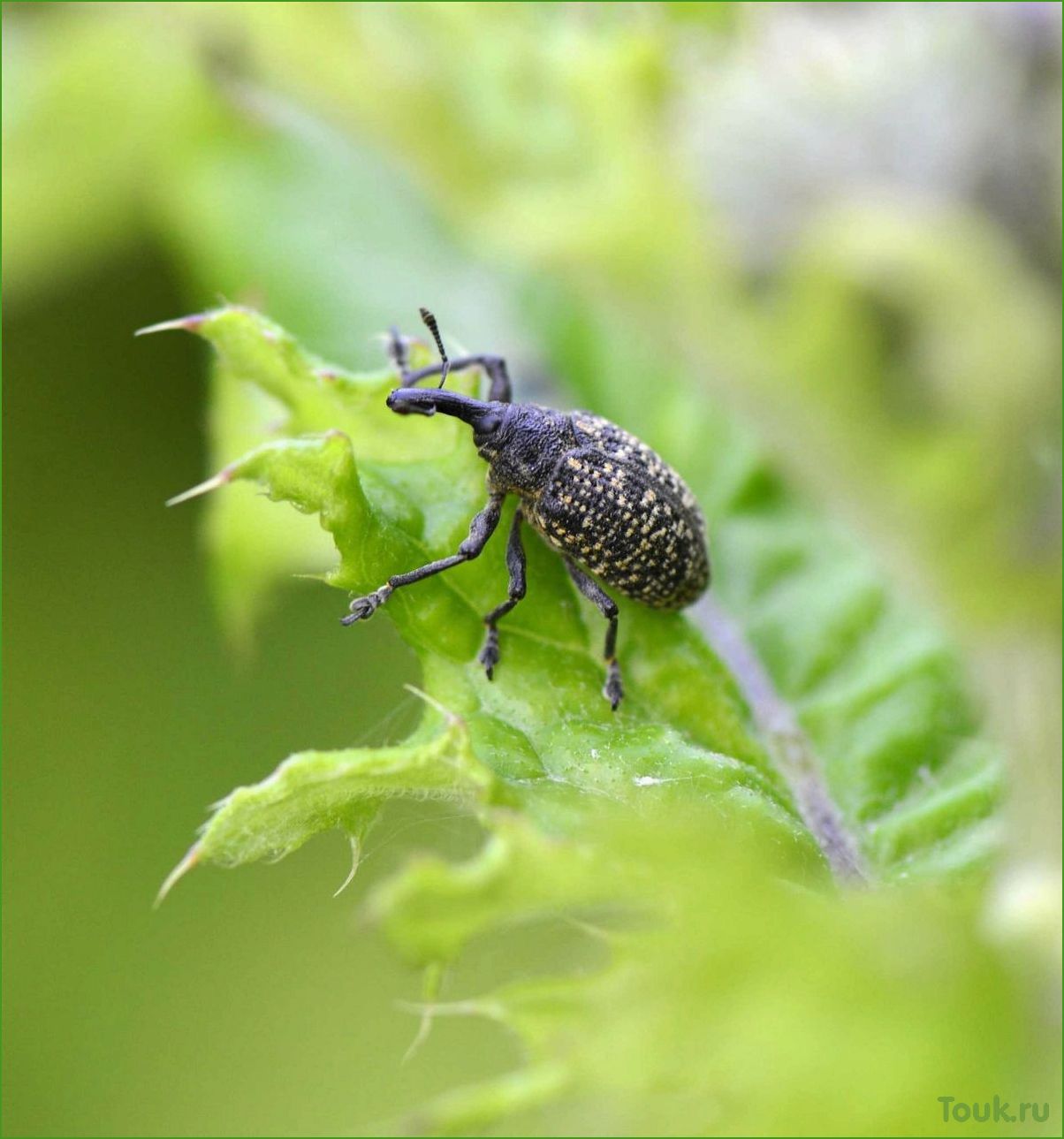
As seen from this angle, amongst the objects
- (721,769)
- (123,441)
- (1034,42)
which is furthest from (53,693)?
(1034,42)

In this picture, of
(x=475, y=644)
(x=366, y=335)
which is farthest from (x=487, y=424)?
(x=475, y=644)

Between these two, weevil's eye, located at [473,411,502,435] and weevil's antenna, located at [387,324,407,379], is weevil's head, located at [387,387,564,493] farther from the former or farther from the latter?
weevil's antenna, located at [387,324,407,379]

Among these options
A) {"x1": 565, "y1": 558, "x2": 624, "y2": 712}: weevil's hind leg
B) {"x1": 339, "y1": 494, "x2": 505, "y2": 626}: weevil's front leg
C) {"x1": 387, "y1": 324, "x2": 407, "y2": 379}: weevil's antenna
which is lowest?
{"x1": 565, "y1": 558, "x2": 624, "y2": 712}: weevil's hind leg

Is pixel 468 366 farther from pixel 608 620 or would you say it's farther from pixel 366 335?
pixel 608 620

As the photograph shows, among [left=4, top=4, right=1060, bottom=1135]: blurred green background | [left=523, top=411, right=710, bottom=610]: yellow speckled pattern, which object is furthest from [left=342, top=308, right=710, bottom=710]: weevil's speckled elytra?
[left=4, top=4, right=1060, bottom=1135]: blurred green background

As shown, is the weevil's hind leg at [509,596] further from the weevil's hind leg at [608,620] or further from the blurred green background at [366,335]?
the blurred green background at [366,335]

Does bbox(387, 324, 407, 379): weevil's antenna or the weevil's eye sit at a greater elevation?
bbox(387, 324, 407, 379): weevil's antenna
